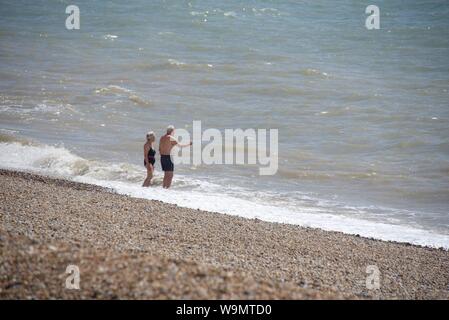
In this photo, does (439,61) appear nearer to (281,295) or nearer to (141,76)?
(141,76)

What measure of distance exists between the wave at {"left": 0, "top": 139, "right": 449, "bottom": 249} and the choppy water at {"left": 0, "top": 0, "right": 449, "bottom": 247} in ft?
0.16

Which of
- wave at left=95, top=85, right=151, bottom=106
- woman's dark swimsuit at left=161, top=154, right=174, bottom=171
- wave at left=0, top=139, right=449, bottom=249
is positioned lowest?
wave at left=0, top=139, right=449, bottom=249

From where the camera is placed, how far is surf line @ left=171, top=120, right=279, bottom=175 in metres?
16.3

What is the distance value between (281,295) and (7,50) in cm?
2610

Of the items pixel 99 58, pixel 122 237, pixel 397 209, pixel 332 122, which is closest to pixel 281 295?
pixel 122 237

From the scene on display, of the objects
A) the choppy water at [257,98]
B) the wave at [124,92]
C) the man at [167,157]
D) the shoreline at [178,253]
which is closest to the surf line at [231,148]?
the choppy water at [257,98]

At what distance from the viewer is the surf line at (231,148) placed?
16281 millimetres

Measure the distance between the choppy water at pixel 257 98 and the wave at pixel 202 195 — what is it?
0.05 metres

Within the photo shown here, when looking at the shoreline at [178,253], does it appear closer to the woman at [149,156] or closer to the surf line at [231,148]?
the woman at [149,156]

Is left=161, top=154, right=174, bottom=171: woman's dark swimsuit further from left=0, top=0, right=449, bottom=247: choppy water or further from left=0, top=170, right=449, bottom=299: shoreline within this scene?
left=0, top=170, right=449, bottom=299: shoreline

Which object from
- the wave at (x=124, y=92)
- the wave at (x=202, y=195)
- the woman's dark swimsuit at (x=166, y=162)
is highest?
the wave at (x=124, y=92)

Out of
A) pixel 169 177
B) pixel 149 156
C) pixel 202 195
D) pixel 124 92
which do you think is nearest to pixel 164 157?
pixel 149 156

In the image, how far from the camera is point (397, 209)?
522 inches

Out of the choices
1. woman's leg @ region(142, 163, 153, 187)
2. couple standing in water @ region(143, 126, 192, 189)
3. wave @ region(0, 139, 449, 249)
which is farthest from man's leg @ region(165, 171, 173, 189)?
woman's leg @ region(142, 163, 153, 187)
